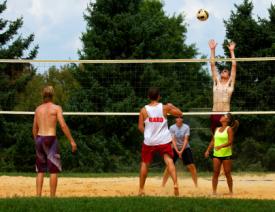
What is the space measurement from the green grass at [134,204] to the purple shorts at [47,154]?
4.13 feet

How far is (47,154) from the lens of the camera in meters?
10.7

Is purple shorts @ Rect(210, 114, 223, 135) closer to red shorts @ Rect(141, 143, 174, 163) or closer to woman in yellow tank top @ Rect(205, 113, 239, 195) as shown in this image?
woman in yellow tank top @ Rect(205, 113, 239, 195)

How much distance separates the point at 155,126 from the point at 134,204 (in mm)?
2011

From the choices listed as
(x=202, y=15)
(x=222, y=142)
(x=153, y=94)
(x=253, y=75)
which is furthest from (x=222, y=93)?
(x=253, y=75)

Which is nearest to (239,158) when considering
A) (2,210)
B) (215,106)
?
(215,106)

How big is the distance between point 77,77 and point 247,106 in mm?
6889

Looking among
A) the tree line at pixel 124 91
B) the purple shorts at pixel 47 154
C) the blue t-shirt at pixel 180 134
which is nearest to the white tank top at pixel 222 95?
the blue t-shirt at pixel 180 134

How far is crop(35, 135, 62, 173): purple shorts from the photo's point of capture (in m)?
10.7

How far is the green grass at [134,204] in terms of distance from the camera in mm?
8898

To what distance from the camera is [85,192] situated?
13602 millimetres

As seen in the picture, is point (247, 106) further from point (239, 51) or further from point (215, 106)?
point (215, 106)

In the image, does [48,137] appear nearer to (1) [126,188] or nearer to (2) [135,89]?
(1) [126,188]

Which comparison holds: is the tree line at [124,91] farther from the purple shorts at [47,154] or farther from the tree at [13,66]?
the purple shorts at [47,154]

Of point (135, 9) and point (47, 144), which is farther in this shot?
point (135, 9)
